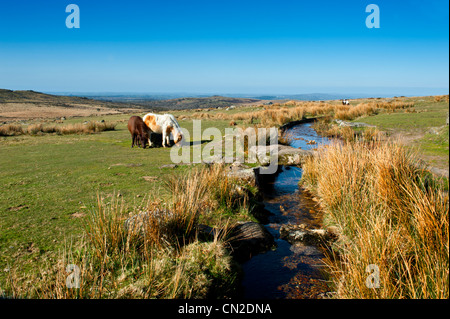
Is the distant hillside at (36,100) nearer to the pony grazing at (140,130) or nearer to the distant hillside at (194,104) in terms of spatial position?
the distant hillside at (194,104)

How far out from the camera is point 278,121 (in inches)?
821

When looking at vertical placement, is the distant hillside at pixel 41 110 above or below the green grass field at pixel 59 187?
above

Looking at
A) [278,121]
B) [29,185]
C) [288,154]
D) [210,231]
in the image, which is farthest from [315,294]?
[278,121]

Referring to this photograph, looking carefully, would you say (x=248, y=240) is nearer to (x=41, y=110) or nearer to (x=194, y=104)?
(x=41, y=110)

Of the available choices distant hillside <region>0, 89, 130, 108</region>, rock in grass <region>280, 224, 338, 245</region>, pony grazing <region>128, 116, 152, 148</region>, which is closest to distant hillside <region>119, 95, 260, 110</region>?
distant hillside <region>0, 89, 130, 108</region>

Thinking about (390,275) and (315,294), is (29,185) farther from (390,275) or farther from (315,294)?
(390,275)

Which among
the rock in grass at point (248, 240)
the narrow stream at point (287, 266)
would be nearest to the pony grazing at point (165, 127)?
the narrow stream at point (287, 266)

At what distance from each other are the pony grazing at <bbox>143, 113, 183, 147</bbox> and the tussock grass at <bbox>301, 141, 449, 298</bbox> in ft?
25.3

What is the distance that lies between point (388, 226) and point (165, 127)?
10.5m

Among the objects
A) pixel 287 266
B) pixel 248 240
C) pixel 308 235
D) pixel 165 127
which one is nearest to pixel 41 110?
pixel 165 127

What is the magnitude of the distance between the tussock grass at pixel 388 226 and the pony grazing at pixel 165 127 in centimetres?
771

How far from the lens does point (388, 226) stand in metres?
3.93

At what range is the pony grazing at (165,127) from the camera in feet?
42.1
